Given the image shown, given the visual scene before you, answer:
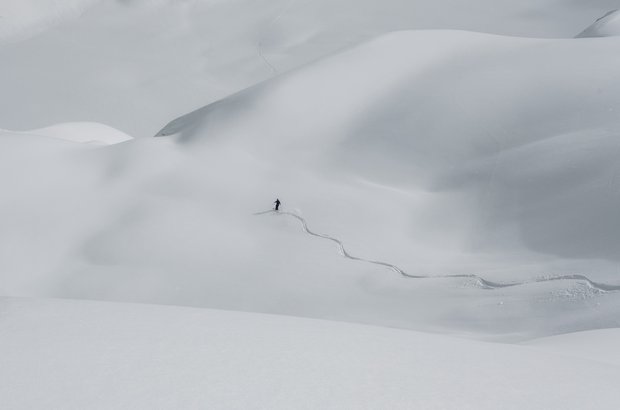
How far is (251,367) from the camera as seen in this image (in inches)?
158

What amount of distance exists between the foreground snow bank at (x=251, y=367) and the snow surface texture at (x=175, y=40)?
39.9 m

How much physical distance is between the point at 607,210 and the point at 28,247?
1002cm

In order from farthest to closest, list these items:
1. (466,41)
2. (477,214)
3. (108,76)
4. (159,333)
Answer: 1. (108,76)
2. (466,41)
3. (477,214)
4. (159,333)

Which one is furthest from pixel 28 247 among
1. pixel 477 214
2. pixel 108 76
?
pixel 108 76

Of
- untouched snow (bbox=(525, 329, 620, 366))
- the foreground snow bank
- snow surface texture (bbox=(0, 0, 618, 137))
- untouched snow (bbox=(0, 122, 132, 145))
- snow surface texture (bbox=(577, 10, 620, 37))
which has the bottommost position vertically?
the foreground snow bank

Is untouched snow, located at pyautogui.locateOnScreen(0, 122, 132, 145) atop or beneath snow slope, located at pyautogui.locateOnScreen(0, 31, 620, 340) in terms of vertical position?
atop

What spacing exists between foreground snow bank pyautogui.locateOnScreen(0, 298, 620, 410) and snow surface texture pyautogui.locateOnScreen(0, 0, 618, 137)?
3992 cm

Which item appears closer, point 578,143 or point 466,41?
point 578,143

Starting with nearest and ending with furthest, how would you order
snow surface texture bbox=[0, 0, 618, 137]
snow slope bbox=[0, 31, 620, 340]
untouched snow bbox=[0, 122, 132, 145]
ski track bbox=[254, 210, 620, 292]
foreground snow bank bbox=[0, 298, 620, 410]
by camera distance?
foreground snow bank bbox=[0, 298, 620, 410] → ski track bbox=[254, 210, 620, 292] → snow slope bbox=[0, 31, 620, 340] → untouched snow bbox=[0, 122, 132, 145] → snow surface texture bbox=[0, 0, 618, 137]

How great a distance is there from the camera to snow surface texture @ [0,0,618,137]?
1900 inches

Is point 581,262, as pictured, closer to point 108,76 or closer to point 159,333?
point 159,333

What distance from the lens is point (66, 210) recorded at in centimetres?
1377

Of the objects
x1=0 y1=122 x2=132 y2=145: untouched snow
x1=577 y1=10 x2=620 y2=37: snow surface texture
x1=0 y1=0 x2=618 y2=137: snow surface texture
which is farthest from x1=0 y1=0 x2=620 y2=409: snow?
x1=0 y1=0 x2=618 y2=137: snow surface texture

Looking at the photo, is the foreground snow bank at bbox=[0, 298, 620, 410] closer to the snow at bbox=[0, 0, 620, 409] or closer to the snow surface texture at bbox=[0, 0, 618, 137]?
the snow at bbox=[0, 0, 620, 409]
